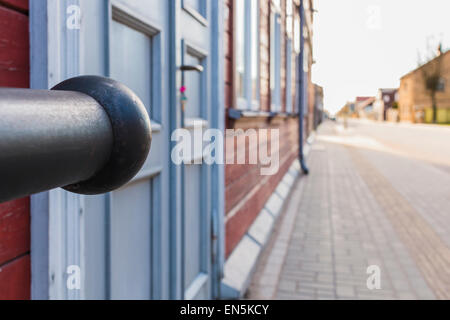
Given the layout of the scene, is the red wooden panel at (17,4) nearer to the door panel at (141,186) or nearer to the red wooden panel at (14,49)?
the red wooden panel at (14,49)

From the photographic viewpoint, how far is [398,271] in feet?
12.7

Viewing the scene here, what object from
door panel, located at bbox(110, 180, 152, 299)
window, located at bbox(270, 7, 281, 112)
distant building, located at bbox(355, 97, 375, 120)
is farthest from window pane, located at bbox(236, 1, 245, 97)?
distant building, located at bbox(355, 97, 375, 120)

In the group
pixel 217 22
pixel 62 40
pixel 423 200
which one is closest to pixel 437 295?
pixel 217 22

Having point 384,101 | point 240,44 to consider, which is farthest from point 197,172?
point 384,101

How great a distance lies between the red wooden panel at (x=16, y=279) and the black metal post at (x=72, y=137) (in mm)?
645

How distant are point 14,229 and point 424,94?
64465 millimetres

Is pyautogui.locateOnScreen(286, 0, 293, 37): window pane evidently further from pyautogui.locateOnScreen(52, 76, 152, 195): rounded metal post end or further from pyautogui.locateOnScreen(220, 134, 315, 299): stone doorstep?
pyautogui.locateOnScreen(52, 76, 152, 195): rounded metal post end

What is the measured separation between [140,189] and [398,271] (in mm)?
2829

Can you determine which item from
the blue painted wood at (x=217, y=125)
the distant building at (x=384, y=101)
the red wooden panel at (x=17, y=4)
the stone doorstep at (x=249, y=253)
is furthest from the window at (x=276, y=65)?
the distant building at (x=384, y=101)

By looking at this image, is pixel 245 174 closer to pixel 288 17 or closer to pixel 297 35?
pixel 288 17

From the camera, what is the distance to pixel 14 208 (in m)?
1.03

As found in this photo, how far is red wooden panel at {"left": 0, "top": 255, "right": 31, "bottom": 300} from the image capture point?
1.01 m

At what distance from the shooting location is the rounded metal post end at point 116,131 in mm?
494

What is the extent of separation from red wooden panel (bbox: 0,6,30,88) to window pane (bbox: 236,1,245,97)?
2.94 m
